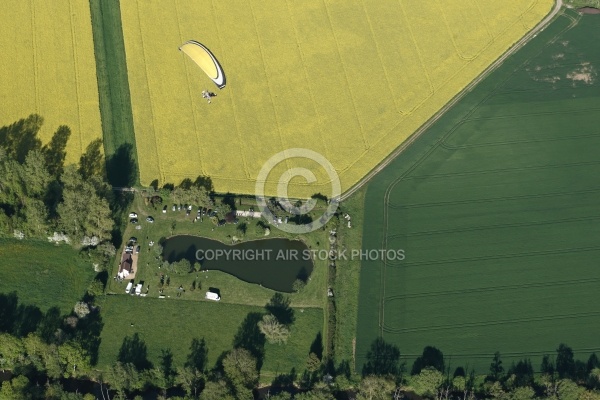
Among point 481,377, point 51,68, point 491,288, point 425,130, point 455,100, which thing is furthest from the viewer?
point 51,68

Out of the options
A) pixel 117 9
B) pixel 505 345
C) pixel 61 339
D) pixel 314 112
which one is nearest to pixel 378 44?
Result: pixel 314 112

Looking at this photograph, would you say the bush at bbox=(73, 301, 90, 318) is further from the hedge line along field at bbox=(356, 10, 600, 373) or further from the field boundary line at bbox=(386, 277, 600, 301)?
the field boundary line at bbox=(386, 277, 600, 301)

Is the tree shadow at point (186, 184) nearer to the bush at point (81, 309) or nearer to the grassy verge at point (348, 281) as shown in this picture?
the bush at point (81, 309)

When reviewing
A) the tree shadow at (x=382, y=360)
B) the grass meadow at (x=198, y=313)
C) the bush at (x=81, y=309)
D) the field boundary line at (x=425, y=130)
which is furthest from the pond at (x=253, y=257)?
the tree shadow at (x=382, y=360)

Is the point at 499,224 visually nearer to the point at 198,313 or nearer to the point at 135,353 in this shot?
the point at 198,313

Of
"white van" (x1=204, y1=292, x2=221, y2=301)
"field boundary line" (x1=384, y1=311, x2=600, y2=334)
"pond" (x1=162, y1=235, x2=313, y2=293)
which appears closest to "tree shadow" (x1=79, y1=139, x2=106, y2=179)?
"pond" (x1=162, y1=235, x2=313, y2=293)

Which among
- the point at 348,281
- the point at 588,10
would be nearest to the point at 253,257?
the point at 348,281
